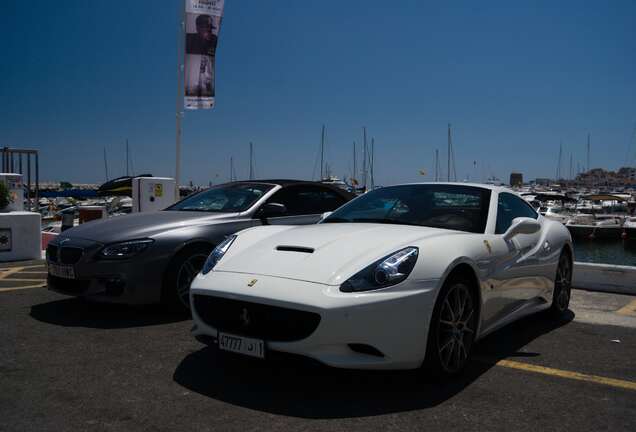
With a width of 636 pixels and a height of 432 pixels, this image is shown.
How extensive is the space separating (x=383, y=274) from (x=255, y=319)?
0.78m

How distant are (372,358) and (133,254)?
264cm

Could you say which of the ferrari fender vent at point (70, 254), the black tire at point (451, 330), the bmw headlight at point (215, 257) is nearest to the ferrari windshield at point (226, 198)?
the ferrari fender vent at point (70, 254)

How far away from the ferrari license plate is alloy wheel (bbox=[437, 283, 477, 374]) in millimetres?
3272

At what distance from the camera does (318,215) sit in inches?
255

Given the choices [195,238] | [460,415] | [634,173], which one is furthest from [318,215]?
[634,173]

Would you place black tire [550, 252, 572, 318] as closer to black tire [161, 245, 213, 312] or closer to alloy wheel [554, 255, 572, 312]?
alloy wheel [554, 255, 572, 312]

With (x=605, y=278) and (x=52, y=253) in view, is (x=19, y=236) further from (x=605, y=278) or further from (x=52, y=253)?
(x=605, y=278)

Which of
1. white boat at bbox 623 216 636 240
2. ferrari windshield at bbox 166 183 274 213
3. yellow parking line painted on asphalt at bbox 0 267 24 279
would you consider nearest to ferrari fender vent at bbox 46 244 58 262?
ferrari windshield at bbox 166 183 274 213

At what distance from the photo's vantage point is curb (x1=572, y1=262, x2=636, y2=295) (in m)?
6.75

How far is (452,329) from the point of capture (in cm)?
337

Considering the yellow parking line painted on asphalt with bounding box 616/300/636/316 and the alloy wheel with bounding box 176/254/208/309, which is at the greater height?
the alloy wheel with bounding box 176/254/208/309

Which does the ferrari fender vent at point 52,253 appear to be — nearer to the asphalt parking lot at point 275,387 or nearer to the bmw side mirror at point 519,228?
the asphalt parking lot at point 275,387

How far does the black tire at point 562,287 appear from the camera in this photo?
518 cm

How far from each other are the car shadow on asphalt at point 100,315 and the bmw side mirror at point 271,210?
1316 millimetres
